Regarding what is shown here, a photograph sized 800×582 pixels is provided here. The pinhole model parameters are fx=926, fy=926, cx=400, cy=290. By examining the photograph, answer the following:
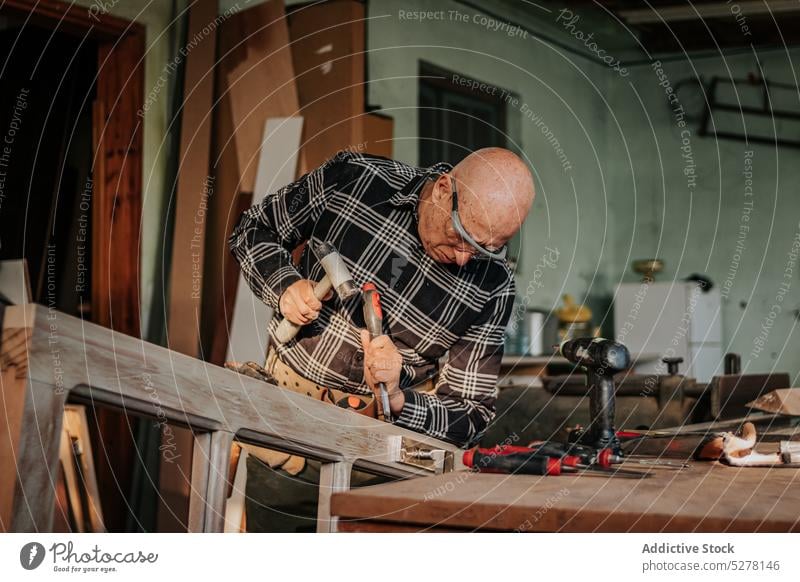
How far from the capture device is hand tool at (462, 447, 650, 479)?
1244 millimetres

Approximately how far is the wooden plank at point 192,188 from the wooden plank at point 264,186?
132mm

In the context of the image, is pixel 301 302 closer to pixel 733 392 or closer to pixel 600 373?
pixel 600 373

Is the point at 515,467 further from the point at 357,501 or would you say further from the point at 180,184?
the point at 180,184

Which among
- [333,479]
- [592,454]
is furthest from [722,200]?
[333,479]

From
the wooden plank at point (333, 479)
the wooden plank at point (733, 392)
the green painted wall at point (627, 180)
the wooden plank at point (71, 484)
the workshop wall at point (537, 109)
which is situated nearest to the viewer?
the wooden plank at point (333, 479)

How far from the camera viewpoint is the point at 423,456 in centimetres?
135

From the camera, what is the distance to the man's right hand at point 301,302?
1.62 meters

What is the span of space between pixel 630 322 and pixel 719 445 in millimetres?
4065

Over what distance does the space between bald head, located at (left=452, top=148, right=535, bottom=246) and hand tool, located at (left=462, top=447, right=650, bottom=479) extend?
0.40 m

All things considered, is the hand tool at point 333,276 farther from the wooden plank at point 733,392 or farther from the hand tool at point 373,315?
the wooden plank at point 733,392

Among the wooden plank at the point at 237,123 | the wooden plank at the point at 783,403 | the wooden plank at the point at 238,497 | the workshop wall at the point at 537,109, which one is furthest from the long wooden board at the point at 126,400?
the workshop wall at the point at 537,109

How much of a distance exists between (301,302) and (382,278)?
0.25 metres
